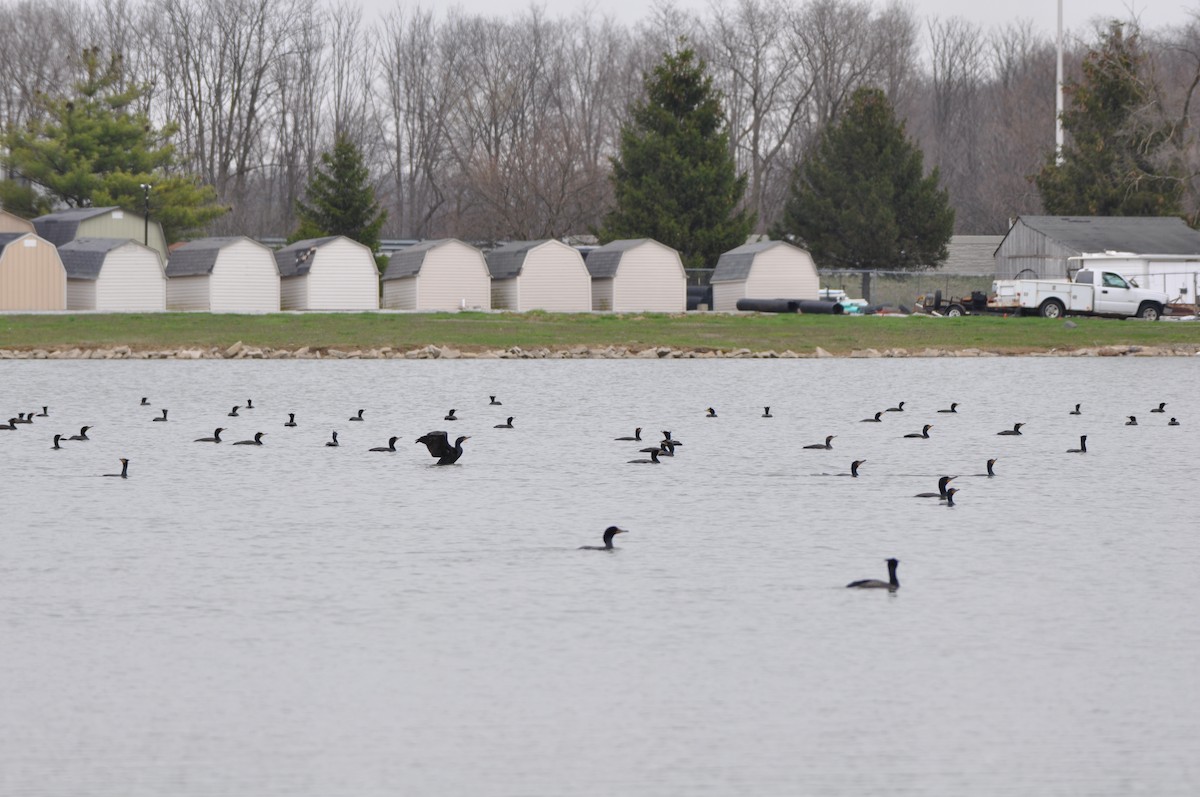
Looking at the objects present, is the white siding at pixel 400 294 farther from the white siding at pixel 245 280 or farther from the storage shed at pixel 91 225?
the storage shed at pixel 91 225

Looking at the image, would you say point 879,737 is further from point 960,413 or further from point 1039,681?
point 960,413

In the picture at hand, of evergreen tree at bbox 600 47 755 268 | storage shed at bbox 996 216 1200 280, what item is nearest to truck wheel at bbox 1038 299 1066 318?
storage shed at bbox 996 216 1200 280

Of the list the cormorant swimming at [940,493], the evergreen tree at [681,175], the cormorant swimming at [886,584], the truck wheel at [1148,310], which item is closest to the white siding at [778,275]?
the evergreen tree at [681,175]

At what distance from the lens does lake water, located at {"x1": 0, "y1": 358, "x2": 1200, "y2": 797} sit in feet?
30.4

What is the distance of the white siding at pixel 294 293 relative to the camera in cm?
7725

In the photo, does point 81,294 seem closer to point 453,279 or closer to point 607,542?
point 453,279

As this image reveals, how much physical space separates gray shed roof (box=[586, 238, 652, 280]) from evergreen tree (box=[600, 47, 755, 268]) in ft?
14.1

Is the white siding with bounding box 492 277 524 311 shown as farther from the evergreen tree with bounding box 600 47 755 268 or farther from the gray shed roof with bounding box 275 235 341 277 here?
the evergreen tree with bounding box 600 47 755 268

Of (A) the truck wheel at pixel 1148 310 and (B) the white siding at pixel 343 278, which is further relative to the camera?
(B) the white siding at pixel 343 278

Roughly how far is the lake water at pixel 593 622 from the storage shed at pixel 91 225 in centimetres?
5823

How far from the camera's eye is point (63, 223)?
8312 centimetres

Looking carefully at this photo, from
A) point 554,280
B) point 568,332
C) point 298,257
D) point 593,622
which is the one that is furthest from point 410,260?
point 593,622

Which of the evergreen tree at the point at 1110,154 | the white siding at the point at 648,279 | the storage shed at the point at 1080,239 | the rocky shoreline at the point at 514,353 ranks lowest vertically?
the rocky shoreline at the point at 514,353

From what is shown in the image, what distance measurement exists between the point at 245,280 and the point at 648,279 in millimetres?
18002
